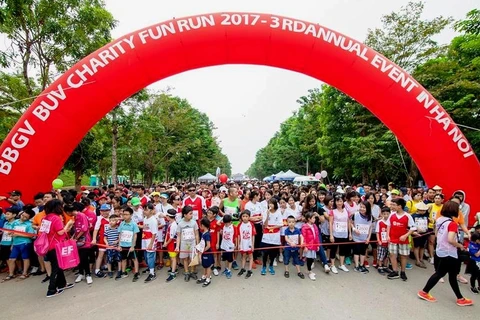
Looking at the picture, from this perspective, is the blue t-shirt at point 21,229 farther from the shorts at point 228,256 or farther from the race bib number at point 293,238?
the race bib number at point 293,238

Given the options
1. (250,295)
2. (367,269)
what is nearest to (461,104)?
(367,269)

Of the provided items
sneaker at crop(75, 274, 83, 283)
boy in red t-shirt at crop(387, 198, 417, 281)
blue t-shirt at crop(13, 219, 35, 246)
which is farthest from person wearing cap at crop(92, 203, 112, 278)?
boy in red t-shirt at crop(387, 198, 417, 281)

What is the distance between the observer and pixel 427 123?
6090 millimetres

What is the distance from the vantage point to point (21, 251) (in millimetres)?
5086

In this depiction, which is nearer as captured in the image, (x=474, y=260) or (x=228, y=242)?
(x=474, y=260)

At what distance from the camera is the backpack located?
14.2 feet

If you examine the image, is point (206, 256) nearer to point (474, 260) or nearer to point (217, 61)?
point (474, 260)

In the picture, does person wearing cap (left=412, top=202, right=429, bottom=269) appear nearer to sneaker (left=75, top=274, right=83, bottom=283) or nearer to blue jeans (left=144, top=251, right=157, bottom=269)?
blue jeans (left=144, top=251, right=157, bottom=269)

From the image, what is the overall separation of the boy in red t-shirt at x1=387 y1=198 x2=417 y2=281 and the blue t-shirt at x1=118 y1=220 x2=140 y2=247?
4724mm

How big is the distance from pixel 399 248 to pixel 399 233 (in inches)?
11.3

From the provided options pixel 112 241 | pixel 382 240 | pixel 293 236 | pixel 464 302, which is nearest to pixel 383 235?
pixel 382 240

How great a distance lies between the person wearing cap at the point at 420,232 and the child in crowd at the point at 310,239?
2.09m

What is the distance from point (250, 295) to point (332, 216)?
240 cm

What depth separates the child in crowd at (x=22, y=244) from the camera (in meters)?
5.06
